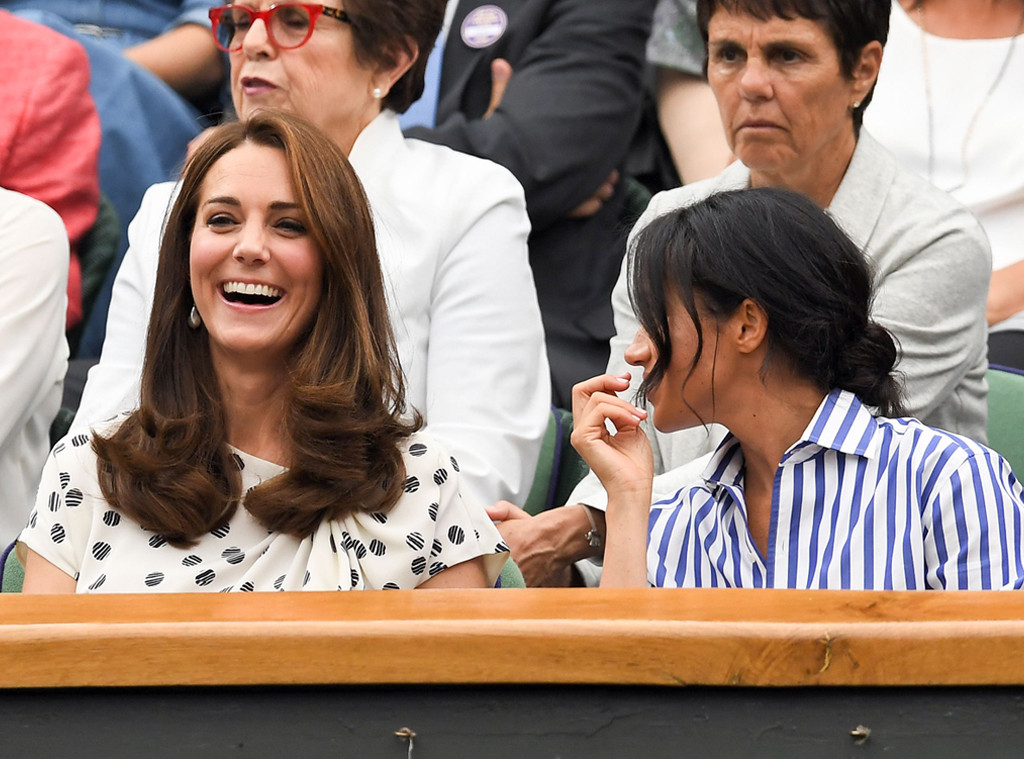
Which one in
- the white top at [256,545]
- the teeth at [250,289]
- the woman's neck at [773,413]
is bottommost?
the white top at [256,545]

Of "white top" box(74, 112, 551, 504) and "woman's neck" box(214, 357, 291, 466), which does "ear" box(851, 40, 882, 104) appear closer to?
"white top" box(74, 112, 551, 504)

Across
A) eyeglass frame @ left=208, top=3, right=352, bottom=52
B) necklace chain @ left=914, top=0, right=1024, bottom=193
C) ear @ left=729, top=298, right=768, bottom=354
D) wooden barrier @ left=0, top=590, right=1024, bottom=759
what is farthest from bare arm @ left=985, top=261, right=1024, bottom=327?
wooden barrier @ left=0, top=590, right=1024, bottom=759

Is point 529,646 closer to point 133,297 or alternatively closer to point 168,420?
point 168,420

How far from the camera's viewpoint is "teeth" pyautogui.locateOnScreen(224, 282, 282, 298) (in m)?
1.83

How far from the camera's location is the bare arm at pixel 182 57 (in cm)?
331

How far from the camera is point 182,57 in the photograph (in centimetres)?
332

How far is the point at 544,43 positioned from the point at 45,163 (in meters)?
1.03

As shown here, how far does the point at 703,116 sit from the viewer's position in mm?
3146

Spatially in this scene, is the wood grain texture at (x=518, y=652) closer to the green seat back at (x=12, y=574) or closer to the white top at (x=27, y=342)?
the green seat back at (x=12, y=574)

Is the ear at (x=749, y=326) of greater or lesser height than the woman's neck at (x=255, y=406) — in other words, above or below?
above

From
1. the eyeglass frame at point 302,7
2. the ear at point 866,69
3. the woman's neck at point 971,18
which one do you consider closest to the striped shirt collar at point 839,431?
the ear at point 866,69

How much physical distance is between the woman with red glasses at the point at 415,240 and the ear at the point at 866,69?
60cm

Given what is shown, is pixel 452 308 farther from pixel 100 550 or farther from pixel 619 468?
pixel 100 550

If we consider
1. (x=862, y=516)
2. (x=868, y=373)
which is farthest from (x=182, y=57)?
(x=862, y=516)
